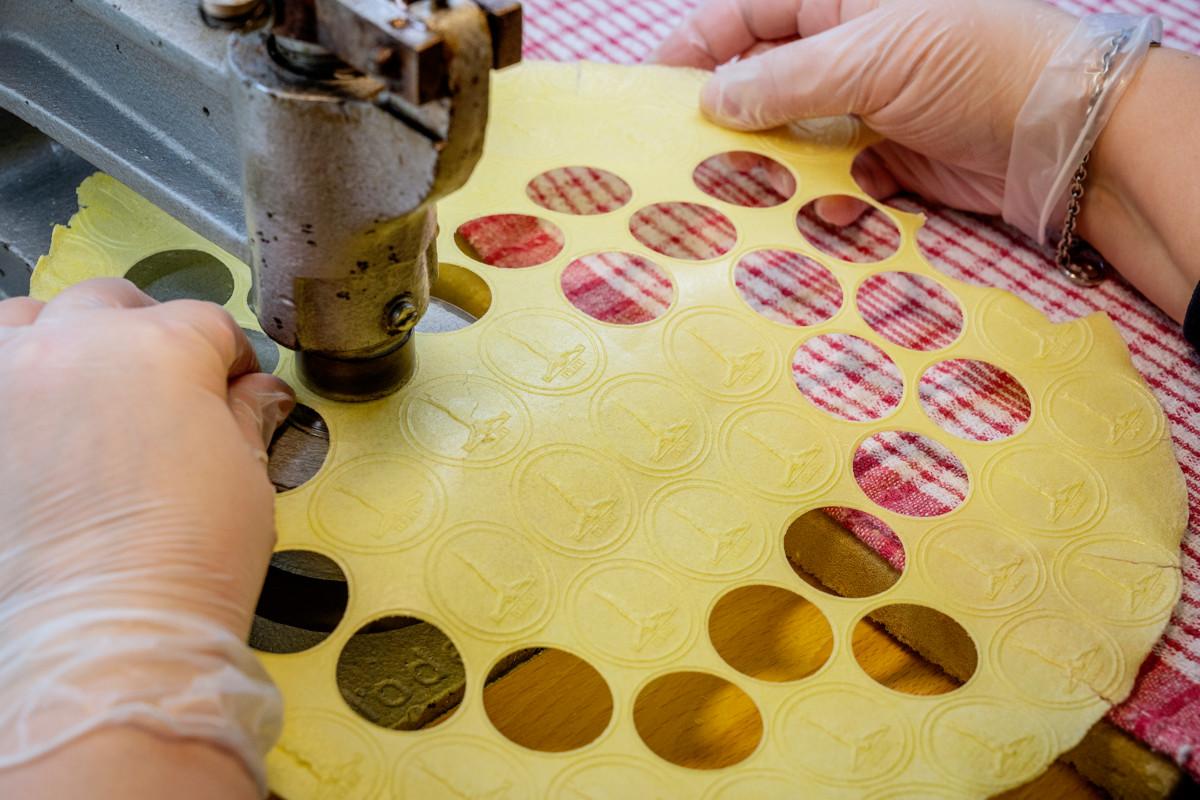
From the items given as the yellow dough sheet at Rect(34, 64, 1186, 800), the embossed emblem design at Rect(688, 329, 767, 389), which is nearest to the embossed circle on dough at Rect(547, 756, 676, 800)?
the yellow dough sheet at Rect(34, 64, 1186, 800)

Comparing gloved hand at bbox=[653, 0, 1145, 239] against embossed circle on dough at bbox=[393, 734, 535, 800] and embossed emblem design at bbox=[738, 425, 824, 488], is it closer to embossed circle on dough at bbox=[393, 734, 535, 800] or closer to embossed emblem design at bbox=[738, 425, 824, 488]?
embossed emblem design at bbox=[738, 425, 824, 488]

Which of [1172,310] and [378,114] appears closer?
[378,114]

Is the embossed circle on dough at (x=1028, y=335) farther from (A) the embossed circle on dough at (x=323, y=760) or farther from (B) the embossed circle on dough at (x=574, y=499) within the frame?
(A) the embossed circle on dough at (x=323, y=760)

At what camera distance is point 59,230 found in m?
0.89

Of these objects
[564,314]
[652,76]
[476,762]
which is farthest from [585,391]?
[652,76]

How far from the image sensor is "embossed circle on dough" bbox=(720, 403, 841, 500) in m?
0.79

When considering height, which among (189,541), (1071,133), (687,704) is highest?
(1071,133)

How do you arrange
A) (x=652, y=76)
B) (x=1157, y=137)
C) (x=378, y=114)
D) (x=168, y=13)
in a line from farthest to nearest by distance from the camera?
(x=652, y=76), (x=1157, y=137), (x=168, y=13), (x=378, y=114)

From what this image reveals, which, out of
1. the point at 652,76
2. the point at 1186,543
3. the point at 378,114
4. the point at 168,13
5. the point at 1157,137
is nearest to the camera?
the point at 378,114

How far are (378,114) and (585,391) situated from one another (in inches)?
12.9

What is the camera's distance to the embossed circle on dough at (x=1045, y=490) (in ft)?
2.63

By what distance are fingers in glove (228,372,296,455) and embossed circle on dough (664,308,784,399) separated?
306 millimetres

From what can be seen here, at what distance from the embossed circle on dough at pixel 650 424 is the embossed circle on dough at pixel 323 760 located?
28cm

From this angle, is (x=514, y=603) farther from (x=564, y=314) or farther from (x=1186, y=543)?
(x=1186, y=543)
